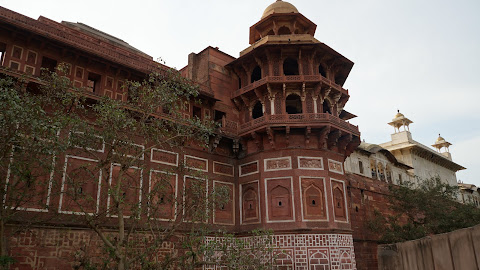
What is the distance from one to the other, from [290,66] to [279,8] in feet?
13.0

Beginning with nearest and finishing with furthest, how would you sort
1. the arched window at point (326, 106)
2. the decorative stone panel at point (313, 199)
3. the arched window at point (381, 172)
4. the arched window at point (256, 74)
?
1. the decorative stone panel at point (313, 199)
2. the arched window at point (326, 106)
3. the arched window at point (256, 74)
4. the arched window at point (381, 172)

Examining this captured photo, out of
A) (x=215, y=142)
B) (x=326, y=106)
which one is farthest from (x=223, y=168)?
(x=326, y=106)

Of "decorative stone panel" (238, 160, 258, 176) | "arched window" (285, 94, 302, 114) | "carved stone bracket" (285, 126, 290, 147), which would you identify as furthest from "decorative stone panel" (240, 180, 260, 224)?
"arched window" (285, 94, 302, 114)

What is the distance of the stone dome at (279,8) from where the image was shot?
816 inches

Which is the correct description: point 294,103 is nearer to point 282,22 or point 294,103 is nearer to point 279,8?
point 282,22

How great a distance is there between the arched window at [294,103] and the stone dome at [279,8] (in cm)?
544

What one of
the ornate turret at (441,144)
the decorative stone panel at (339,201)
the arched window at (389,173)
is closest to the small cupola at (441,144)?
the ornate turret at (441,144)

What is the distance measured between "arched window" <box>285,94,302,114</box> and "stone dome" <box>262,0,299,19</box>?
5442 mm

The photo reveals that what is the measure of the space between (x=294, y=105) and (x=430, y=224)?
31.3 feet

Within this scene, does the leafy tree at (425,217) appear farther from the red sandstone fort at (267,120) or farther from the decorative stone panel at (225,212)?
the decorative stone panel at (225,212)

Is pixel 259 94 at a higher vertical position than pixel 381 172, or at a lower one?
higher

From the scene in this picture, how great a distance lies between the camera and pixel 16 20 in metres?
12.5

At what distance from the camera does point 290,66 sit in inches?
756

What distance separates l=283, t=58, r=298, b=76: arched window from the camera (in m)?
18.7
